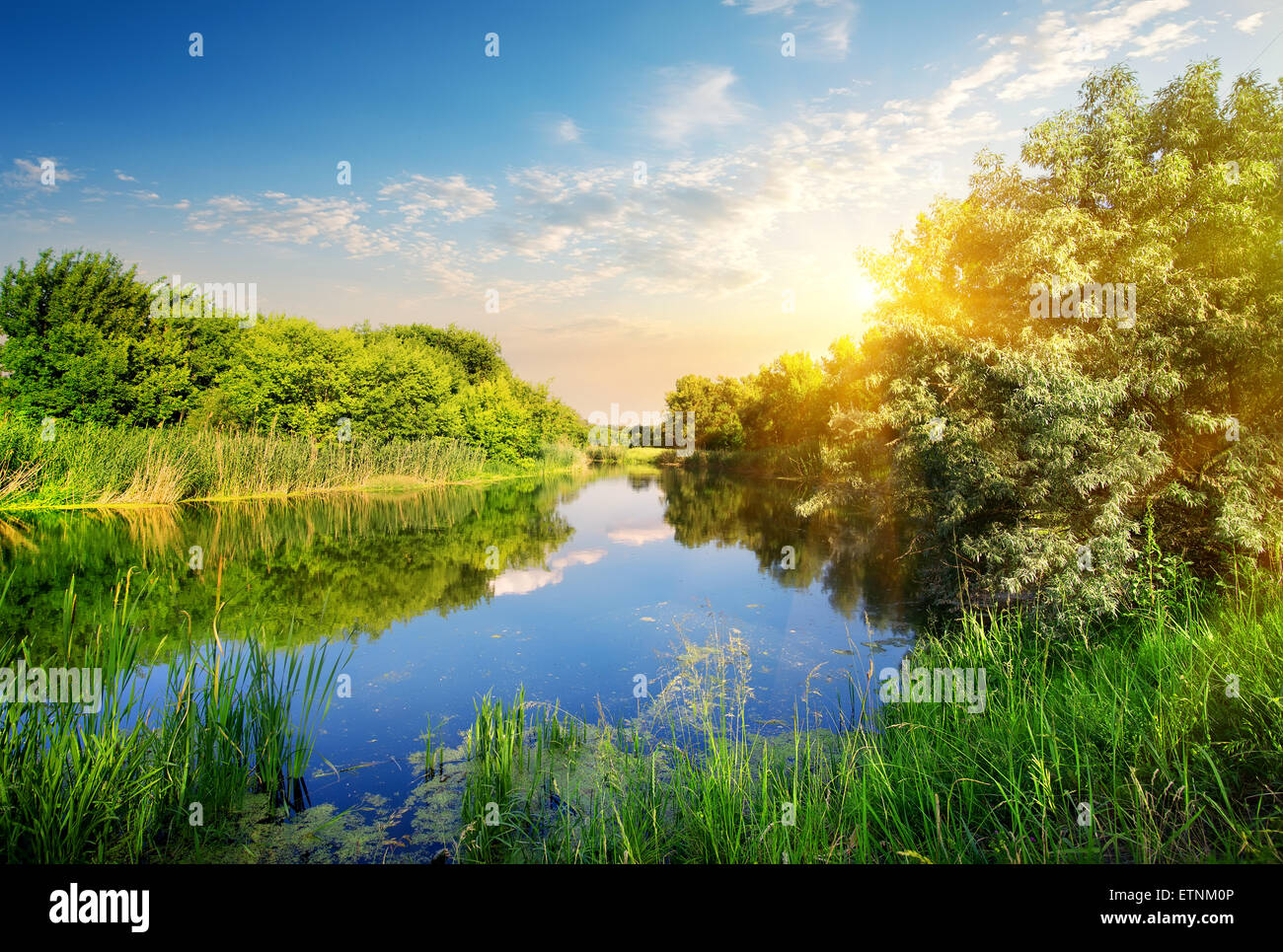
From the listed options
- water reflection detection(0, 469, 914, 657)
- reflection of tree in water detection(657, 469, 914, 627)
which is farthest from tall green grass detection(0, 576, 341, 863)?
reflection of tree in water detection(657, 469, 914, 627)

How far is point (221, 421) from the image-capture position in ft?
95.4

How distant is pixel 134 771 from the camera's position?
3.71 metres

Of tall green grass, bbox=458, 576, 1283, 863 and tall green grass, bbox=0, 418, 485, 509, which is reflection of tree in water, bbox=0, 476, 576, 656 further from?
tall green grass, bbox=458, 576, 1283, 863

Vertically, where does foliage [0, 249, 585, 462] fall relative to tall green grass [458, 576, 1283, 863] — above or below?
above

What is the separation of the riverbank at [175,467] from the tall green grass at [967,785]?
20.2 m

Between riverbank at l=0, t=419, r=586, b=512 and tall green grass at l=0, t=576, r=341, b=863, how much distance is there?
18454 mm

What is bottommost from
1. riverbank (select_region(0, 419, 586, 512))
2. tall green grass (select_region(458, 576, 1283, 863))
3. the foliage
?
tall green grass (select_region(458, 576, 1283, 863))

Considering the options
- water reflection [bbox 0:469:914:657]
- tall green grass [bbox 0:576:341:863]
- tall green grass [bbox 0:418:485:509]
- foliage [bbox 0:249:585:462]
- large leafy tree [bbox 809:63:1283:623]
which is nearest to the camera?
tall green grass [bbox 0:576:341:863]

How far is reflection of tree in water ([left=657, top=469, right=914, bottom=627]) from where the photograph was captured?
11.3 meters

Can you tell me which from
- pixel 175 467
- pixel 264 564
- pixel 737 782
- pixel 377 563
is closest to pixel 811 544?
pixel 377 563

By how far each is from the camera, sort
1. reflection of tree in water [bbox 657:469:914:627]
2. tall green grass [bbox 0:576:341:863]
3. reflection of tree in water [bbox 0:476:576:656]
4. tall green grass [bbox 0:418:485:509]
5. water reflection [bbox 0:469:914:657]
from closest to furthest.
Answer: tall green grass [bbox 0:576:341:863] < reflection of tree in water [bbox 0:476:576:656] < water reflection [bbox 0:469:914:657] < reflection of tree in water [bbox 657:469:914:627] < tall green grass [bbox 0:418:485:509]

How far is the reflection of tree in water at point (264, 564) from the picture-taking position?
8.57 m

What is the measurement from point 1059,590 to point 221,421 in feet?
109
